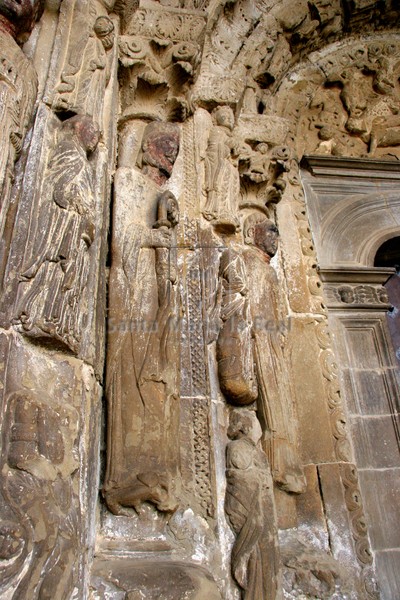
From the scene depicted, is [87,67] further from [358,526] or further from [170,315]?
[358,526]

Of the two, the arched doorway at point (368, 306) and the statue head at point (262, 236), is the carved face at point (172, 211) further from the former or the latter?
the arched doorway at point (368, 306)

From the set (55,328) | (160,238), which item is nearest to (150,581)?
(55,328)

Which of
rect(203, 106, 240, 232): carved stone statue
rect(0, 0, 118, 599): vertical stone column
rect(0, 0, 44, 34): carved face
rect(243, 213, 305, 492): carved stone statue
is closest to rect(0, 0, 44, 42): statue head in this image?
rect(0, 0, 44, 34): carved face

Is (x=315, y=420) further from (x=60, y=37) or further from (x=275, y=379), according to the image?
(x=60, y=37)

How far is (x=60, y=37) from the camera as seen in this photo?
3197 millimetres

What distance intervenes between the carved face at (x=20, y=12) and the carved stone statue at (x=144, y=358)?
3.47ft

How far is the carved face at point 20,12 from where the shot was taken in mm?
2664

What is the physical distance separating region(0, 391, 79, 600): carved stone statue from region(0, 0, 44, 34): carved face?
2.01 metres

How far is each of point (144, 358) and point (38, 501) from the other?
1.09 meters

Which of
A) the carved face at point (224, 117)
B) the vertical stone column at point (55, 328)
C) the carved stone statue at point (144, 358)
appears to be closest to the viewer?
the vertical stone column at point (55, 328)

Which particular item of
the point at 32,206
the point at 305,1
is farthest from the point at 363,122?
the point at 32,206

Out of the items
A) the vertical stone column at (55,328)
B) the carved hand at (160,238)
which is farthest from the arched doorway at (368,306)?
the vertical stone column at (55,328)

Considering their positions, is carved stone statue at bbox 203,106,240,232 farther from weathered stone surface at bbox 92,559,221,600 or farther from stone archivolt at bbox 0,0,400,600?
weathered stone surface at bbox 92,559,221,600

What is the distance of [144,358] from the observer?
113 inches
